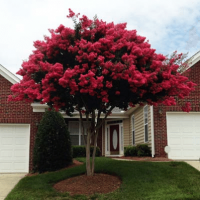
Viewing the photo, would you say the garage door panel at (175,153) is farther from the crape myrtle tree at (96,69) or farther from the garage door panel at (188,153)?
the crape myrtle tree at (96,69)

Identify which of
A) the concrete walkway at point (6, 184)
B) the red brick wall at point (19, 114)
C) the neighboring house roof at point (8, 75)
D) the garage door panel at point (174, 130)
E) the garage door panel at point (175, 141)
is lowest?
the concrete walkway at point (6, 184)

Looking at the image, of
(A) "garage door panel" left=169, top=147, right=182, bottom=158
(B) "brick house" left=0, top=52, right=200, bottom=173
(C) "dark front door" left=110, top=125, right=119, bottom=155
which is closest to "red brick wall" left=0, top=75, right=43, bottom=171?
(B) "brick house" left=0, top=52, right=200, bottom=173

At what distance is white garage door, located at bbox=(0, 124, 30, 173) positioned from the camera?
581 inches

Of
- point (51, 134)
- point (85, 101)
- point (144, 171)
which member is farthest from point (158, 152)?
point (85, 101)

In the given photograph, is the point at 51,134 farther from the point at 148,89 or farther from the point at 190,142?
the point at 190,142

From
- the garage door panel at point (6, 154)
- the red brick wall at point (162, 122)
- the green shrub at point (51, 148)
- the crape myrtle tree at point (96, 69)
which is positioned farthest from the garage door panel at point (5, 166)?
the red brick wall at point (162, 122)

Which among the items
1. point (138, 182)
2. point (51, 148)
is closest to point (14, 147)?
point (51, 148)

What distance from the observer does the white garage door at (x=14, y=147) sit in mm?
14766

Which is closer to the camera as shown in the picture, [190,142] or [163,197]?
[163,197]

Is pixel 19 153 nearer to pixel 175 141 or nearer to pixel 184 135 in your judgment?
pixel 175 141

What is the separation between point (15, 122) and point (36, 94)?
21.3ft

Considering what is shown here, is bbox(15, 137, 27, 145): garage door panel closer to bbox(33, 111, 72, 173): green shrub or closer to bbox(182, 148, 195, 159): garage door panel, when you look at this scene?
bbox(33, 111, 72, 173): green shrub

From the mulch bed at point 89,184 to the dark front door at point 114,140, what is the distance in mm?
10337

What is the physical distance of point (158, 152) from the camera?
45.7 feet
